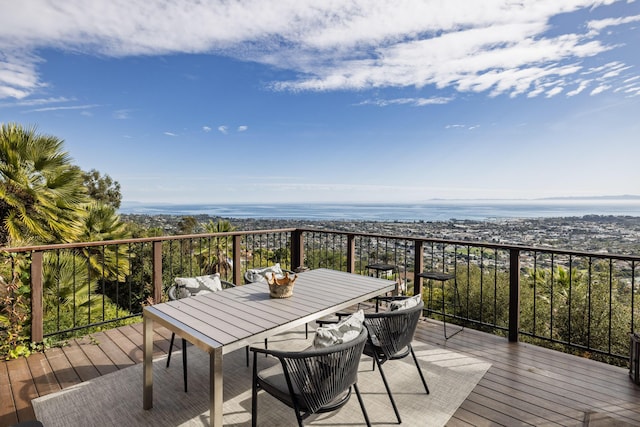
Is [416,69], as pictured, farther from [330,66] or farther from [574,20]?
[574,20]

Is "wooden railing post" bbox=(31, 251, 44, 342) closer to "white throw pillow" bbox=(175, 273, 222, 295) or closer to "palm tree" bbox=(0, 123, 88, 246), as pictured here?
"white throw pillow" bbox=(175, 273, 222, 295)

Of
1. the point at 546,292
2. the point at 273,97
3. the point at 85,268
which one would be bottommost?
the point at 546,292

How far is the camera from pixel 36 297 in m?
3.19

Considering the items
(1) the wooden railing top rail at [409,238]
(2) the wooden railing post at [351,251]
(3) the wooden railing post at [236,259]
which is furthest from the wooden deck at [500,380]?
(2) the wooden railing post at [351,251]

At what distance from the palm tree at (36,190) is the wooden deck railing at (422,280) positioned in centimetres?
44

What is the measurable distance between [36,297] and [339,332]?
329cm

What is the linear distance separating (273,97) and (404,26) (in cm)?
748

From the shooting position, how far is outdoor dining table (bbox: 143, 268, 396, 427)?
66.2 inches

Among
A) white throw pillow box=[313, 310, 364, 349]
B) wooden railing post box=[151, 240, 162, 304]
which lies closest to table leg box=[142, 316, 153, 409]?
white throw pillow box=[313, 310, 364, 349]

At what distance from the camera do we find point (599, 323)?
5766mm

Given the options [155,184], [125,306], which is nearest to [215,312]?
[125,306]

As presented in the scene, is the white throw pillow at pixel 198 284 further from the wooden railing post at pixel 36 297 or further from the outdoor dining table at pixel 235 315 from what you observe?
the wooden railing post at pixel 36 297

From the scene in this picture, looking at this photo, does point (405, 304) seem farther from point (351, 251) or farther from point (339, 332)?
point (351, 251)

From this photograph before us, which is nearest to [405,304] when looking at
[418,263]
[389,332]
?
[389,332]
